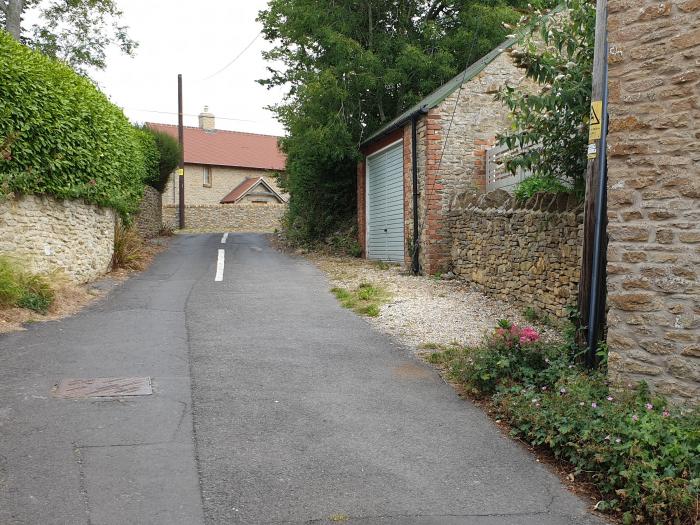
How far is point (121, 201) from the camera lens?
14.0 metres

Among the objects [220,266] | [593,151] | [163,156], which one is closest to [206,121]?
[163,156]

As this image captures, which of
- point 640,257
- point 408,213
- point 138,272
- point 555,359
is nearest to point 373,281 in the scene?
point 408,213

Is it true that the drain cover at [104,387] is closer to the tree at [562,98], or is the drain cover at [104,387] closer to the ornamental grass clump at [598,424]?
the ornamental grass clump at [598,424]

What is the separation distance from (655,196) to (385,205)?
11.6 m

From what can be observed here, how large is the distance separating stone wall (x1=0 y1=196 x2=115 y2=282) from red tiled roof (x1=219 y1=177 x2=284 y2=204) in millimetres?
31243

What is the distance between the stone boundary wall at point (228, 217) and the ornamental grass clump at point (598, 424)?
29.0 meters

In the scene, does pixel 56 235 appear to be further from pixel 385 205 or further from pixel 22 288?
pixel 385 205

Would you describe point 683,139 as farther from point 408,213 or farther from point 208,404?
point 408,213

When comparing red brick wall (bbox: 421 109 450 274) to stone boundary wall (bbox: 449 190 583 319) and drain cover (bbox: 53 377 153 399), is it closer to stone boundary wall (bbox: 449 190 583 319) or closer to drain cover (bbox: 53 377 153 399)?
stone boundary wall (bbox: 449 190 583 319)

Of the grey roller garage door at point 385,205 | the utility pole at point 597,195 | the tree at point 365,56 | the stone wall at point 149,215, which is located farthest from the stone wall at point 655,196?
the stone wall at point 149,215

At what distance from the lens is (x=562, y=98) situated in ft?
24.1

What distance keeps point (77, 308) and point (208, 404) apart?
217 inches

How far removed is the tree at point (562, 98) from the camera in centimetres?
741

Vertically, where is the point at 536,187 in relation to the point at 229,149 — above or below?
below
